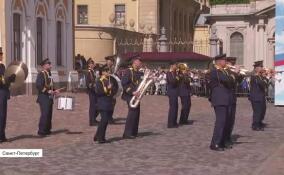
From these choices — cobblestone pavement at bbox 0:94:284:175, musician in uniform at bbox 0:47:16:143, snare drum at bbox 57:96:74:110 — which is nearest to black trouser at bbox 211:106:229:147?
cobblestone pavement at bbox 0:94:284:175

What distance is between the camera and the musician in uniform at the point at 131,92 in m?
14.2

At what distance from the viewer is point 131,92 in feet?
46.6

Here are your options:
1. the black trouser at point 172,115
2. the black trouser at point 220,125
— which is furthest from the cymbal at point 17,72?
the black trouser at point 172,115

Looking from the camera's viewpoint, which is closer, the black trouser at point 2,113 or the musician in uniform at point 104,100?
the musician in uniform at point 104,100

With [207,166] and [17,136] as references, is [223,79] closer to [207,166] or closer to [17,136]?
[207,166]

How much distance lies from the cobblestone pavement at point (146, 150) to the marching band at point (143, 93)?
12.0 inches

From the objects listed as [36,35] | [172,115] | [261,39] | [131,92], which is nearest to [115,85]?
[131,92]

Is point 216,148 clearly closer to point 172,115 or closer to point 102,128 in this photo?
point 102,128

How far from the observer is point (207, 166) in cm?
1054

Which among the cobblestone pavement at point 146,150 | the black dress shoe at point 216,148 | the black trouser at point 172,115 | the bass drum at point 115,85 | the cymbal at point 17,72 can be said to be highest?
the cymbal at point 17,72

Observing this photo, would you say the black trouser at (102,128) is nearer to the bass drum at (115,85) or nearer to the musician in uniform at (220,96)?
the bass drum at (115,85)

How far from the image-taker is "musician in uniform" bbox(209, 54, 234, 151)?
12320 millimetres

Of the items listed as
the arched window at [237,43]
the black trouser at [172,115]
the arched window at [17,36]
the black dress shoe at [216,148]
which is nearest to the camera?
the black dress shoe at [216,148]

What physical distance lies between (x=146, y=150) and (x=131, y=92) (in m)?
2.22
